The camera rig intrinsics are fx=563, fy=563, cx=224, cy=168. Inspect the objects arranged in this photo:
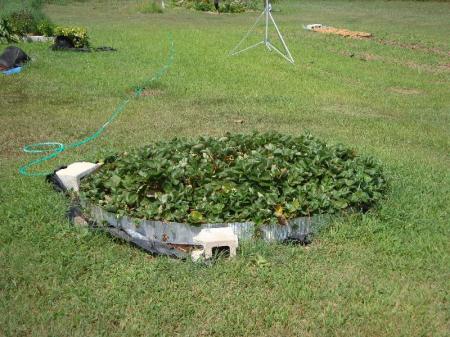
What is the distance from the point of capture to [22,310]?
321cm

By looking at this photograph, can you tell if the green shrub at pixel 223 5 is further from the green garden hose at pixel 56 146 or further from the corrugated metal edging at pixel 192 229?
the corrugated metal edging at pixel 192 229

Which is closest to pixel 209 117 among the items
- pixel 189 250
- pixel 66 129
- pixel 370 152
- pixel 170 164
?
pixel 66 129

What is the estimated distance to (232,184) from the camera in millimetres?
4113

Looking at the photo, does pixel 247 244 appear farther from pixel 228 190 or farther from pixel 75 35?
pixel 75 35

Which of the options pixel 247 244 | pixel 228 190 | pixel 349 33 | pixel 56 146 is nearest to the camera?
pixel 247 244

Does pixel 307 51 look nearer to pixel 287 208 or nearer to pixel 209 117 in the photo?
pixel 209 117

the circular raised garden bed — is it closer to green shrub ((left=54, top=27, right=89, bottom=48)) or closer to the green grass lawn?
the green grass lawn

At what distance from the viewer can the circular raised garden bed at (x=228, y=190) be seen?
3916 mm

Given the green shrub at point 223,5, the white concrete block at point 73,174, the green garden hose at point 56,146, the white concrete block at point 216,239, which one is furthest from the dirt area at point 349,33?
the white concrete block at point 216,239

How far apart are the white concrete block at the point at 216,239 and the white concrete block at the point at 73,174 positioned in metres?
1.35

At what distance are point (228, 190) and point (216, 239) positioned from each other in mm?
511

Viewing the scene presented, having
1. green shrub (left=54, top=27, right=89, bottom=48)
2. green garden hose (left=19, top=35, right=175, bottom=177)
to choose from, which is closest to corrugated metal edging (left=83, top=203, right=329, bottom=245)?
green garden hose (left=19, top=35, right=175, bottom=177)

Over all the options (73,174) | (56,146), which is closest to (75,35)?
(56,146)

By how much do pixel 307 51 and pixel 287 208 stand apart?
9.97m
